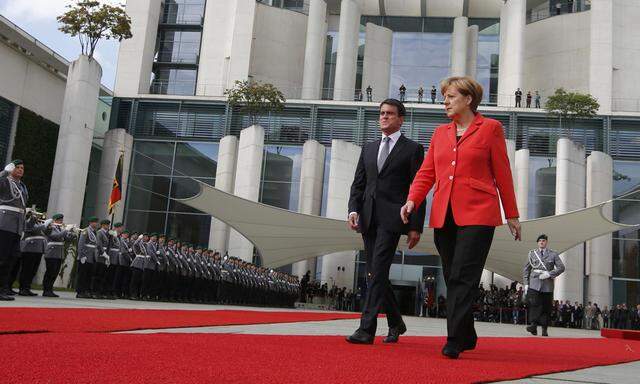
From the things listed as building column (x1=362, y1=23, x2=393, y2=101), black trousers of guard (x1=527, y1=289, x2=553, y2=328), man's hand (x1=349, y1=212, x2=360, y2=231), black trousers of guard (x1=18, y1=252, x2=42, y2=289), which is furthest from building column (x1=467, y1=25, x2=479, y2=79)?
man's hand (x1=349, y1=212, x2=360, y2=231)

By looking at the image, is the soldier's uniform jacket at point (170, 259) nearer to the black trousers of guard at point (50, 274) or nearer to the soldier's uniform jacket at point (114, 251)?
the soldier's uniform jacket at point (114, 251)

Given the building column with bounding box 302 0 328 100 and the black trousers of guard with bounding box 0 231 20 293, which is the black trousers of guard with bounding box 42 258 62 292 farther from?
the building column with bounding box 302 0 328 100

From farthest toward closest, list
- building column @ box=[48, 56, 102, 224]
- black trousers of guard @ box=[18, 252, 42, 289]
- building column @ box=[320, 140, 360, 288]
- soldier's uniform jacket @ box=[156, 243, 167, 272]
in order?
1. building column @ box=[320, 140, 360, 288]
2. building column @ box=[48, 56, 102, 224]
3. soldier's uniform jacket @ box=[156, 243, 167, 272]
4. black trousers of guard @ box=[18, 252, 42, 289]

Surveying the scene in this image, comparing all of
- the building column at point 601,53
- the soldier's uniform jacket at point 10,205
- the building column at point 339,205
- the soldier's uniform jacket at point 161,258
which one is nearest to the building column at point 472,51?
the building column at point 601,53

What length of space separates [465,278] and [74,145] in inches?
975

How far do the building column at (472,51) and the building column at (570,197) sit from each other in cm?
874

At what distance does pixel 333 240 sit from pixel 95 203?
12.7 meters

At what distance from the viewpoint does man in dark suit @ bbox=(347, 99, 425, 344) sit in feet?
14.4

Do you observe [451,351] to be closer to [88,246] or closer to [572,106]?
[88,246]

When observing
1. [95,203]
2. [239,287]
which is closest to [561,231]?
[239,287]

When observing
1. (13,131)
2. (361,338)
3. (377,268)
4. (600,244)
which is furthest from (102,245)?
(600,244)

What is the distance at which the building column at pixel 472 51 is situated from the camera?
36.6m

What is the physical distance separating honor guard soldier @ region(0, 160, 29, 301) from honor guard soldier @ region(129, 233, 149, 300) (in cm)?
562

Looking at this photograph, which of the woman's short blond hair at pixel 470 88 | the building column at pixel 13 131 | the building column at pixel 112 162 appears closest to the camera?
the woman's short blond hair at pixel 470 88
